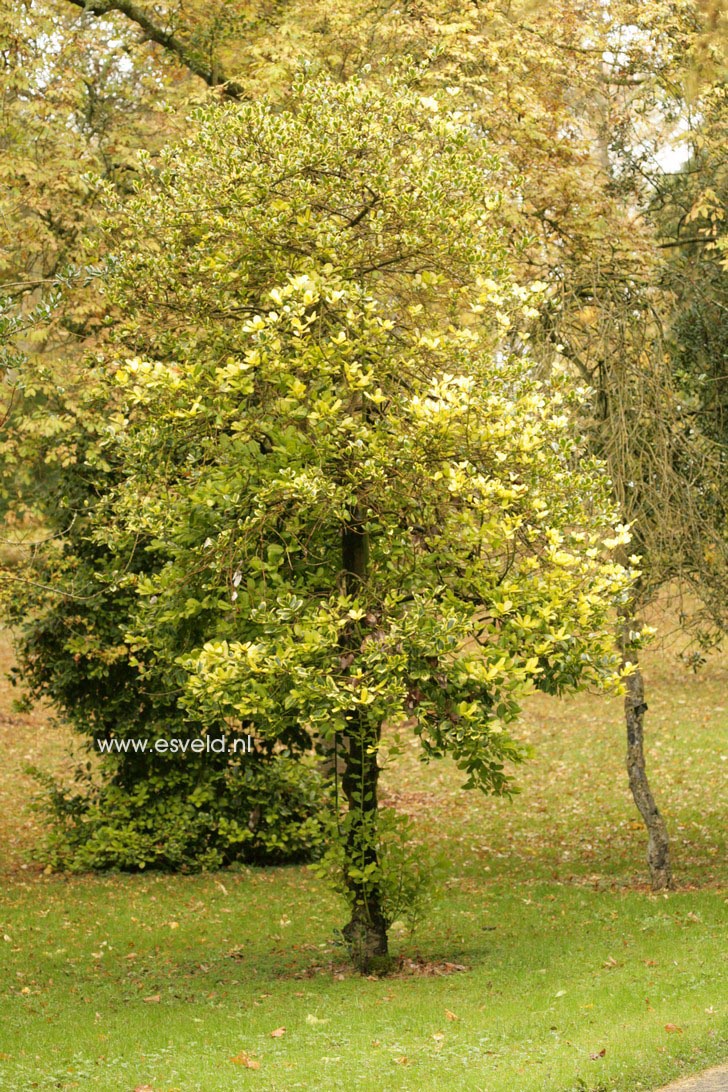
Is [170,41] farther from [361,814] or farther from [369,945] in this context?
[369,945]

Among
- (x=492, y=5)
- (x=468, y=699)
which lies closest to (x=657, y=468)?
(x=468, y=699)

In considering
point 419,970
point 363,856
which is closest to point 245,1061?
point 363,856

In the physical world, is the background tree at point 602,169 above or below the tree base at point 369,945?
above

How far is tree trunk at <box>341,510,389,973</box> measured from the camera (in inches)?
358

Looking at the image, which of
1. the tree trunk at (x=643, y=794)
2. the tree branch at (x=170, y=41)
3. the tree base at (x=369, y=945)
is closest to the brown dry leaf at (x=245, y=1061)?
the tree base at (x=369, y=945)

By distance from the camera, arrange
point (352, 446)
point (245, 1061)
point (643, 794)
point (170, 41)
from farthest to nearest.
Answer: point (170, 41)
point (643, 794)
point (352, 446)
point (245, 1061)

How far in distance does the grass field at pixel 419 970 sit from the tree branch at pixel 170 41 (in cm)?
1006

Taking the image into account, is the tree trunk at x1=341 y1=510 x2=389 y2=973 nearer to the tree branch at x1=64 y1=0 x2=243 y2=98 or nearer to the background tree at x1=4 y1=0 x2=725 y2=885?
the background tree at x1=4 y1=0 x2=725 y2=885

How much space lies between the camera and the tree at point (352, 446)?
26.3 ft

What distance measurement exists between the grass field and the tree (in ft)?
4.36

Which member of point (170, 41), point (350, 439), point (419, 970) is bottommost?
point (419, 970)

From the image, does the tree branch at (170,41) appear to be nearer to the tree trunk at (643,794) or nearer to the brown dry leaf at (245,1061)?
the tree trunk at (643,794)

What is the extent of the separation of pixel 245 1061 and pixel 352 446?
3.83 meters

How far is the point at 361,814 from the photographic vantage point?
30.7ft
